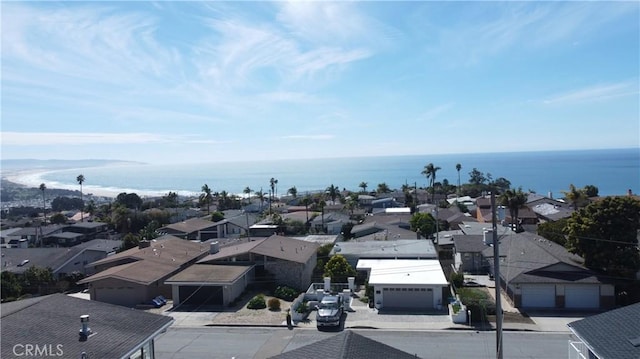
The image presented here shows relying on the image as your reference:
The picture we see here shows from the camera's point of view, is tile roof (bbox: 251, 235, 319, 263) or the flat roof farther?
tile roof (bbox: 251, 235, 319, 263)

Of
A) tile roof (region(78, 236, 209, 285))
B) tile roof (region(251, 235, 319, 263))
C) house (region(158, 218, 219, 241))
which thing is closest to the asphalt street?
tile roof (region(78, 236, 209, 285))

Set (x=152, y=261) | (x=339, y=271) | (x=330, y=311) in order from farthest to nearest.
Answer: (x=152, y=261) → (x=339, y=271) → (x=330, y=311)

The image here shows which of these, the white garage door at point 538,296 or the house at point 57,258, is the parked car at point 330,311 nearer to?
the white garage door at point 538,296

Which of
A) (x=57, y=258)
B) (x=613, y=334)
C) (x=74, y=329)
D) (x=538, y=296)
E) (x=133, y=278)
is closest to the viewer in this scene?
(x=74, y=329)

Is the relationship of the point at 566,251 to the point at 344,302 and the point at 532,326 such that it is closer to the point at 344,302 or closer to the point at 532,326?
the point at 532,326

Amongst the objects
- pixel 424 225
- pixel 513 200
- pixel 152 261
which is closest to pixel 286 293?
pixel 152 261

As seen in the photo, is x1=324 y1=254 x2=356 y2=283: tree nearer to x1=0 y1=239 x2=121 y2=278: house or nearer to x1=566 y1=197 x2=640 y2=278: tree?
x1=566 y1=197 x2=640 y2=278: tree

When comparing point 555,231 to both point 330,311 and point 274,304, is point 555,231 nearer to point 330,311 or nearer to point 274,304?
point 330,311
